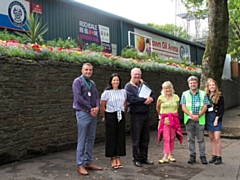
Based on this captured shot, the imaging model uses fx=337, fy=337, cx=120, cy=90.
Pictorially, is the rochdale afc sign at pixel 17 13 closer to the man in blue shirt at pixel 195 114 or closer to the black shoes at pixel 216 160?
the man in blue shirt at pixel 195 114

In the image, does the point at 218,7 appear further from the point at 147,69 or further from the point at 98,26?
the point at 98,26

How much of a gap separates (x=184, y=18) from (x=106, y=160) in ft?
135

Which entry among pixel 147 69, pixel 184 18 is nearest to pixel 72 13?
pixel 147 69

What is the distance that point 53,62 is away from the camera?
8297mm

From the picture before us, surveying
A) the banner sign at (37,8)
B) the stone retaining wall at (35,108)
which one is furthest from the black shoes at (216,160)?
the banner sign at (37,8)

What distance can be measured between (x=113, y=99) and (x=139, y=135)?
3.16 ft

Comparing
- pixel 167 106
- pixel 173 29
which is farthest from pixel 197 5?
pixel 173 29

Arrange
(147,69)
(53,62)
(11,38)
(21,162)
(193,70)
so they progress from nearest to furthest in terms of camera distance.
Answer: (21,162), (53,62), (11,38), (147,69), (193,70)

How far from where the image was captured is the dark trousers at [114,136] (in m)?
6.61

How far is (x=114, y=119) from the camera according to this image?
661 centimetres

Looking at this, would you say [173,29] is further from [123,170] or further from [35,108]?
[123,170]

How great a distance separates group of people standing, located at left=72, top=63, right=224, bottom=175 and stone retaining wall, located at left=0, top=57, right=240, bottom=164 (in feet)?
5.67

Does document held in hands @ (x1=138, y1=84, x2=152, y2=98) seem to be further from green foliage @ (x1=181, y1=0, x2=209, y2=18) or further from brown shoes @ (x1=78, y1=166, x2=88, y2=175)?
green foliage @ (x1=181, y1=0, x2=209, y2=18)

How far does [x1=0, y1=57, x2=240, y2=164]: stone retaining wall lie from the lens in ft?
23.0
